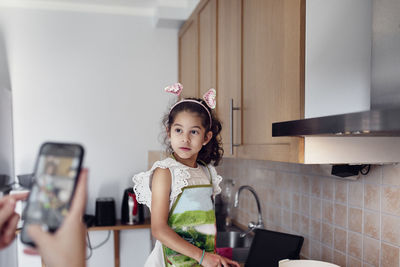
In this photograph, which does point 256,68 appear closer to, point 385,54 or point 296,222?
point 385,54

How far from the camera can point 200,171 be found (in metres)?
1.39

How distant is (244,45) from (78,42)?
4.52 feet

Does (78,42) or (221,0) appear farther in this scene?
(78,42)

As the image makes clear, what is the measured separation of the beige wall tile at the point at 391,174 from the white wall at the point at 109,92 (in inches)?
65.6

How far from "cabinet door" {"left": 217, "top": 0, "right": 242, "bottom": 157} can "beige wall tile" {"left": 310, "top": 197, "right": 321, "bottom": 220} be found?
36 cm

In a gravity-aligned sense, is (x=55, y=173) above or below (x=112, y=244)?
above

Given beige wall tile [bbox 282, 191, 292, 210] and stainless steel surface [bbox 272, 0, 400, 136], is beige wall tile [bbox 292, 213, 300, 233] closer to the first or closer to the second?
beige wall tile [bbox 282, 191, 292, 210]

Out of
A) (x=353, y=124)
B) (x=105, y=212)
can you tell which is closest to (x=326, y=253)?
(x=353, y=124)

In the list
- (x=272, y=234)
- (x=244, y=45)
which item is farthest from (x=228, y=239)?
(x=244, y=45)

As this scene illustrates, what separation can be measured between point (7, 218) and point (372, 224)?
1.23m

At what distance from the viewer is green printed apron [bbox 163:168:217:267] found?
127 centimetres

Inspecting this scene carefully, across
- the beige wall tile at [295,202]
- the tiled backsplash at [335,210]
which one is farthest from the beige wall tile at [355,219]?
the beige wall tile at [295,202]

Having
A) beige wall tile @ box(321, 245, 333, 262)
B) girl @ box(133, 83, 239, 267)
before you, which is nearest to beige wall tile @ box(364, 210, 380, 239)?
beige wall tile @ box(321, 245, 333, 262)

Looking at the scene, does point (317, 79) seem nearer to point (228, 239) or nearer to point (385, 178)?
point (385, 178)
